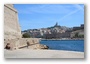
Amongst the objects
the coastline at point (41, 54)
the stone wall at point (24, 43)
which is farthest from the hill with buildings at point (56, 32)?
the coastline at point (41, 54)

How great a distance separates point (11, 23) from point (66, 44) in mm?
1047

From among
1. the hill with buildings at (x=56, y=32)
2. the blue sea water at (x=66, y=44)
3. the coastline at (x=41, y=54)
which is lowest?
the coastline at (x=41, y=54)

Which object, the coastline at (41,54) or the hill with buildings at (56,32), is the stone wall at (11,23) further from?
the coastline at (41,54)

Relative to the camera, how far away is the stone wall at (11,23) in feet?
20.1

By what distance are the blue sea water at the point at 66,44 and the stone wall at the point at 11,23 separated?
1.64 feet

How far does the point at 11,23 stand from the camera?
243 inches

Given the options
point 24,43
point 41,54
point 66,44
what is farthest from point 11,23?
point 66,44

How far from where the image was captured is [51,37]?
6.18 m

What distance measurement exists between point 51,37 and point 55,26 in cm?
21

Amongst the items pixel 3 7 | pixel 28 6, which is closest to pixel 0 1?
pixel 3 7

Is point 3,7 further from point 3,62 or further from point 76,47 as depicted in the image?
point 76,47

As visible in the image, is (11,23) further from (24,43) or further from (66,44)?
(66,44)

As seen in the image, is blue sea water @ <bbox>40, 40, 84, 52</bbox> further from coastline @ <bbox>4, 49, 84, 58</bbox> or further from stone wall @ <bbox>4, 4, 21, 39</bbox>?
stone wall @ <bbox>4, 4, 21, 39</bbox>

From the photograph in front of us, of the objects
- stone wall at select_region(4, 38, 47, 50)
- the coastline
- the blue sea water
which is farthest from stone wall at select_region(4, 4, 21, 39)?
the blue sea water
